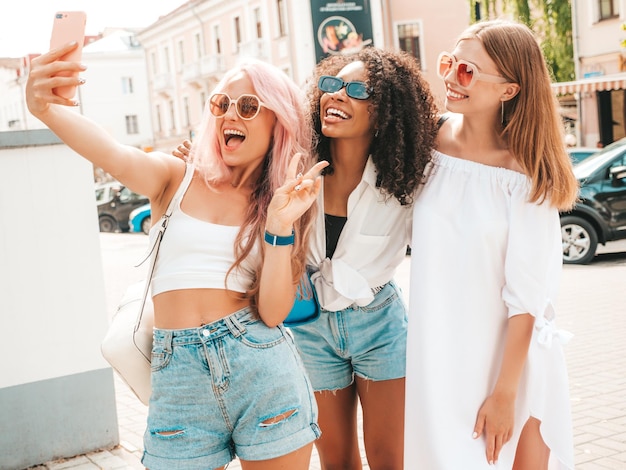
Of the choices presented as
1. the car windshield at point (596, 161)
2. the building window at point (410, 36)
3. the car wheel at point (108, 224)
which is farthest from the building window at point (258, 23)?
the car windshield at point (596, 161)

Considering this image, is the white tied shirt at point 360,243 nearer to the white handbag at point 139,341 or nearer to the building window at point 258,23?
the white handbag at point 139,341

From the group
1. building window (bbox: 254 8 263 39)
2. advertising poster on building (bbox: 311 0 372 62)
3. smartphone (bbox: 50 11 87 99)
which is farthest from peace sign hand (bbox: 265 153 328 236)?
building window (bbox: 254 8 263 39)

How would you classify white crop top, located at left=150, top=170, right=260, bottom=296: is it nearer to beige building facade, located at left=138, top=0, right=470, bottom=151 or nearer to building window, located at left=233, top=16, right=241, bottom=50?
beige building facade, located at left=138, top=0, right=470, bottom=151

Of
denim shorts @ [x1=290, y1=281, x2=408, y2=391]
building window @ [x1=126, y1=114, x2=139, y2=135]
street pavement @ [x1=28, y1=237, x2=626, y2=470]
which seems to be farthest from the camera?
building window @ [x1=126, y1=114, x2=139, y2=135]

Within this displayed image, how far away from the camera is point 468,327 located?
256 centimetres

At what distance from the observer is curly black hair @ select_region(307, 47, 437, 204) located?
2668mm

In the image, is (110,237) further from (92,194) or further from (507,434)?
(507,434)

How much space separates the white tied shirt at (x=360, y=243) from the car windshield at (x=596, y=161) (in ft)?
26.6

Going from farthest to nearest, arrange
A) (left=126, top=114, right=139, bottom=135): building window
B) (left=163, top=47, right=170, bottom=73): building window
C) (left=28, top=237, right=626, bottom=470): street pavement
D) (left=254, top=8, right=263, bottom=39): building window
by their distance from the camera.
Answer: (left=126, top=114, right=139, bottom=135): building window < (left=163, top=47, right=170, bottom=73): building window < (left=254, top=8, right=263, bottom=39): building window < (left=28, top=237, right=626, bottom=470): street pavement

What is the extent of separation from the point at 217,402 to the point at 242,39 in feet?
128

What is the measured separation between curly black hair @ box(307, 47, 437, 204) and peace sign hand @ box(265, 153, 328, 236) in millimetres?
Answer: 442

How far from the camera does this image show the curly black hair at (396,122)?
8.75ft

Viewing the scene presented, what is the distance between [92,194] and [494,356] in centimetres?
260

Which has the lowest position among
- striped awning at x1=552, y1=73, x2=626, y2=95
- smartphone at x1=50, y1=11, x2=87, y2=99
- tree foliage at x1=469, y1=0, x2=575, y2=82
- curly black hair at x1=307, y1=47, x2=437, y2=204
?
curly black hair at x1=307, y1=47, x2=437, y2=204
